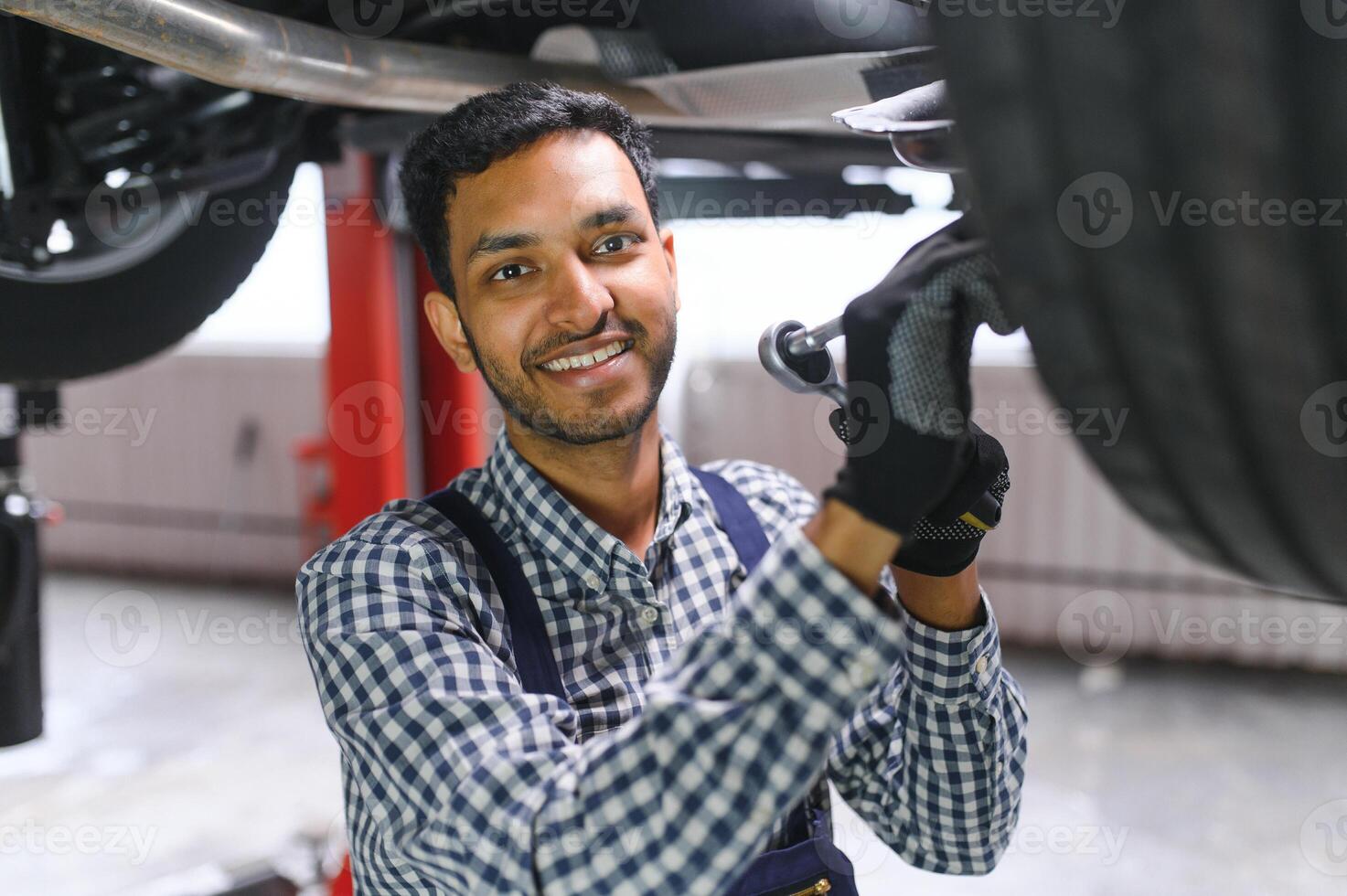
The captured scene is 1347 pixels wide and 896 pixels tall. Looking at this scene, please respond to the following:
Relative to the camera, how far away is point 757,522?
35.2 inches

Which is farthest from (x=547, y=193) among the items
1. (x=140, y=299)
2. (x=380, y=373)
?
(x=380, y=373)

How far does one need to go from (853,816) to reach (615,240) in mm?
1645

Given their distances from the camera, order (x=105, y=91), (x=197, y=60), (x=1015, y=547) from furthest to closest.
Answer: (x=1015, y=547) → (x=105, y=91) → (x=197, y=60)

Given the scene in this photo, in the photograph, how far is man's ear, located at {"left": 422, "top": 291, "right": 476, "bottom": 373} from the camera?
2.74ft

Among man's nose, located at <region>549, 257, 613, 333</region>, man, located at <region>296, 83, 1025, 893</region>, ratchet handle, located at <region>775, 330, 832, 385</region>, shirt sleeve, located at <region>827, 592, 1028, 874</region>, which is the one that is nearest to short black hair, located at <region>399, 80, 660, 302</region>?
man, located at <region>296, 83, 1025, 893</region>

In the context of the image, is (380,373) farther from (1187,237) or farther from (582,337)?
(1187,237)

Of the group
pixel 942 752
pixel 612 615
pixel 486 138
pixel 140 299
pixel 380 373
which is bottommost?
pixel 942 752

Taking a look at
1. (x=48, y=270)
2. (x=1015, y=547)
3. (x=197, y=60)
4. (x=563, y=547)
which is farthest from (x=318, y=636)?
(x=1015, y=547)

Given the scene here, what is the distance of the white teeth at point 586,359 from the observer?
0.72 meters

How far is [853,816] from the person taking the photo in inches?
82.4

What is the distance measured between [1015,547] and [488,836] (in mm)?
2566

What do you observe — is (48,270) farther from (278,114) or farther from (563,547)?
(563,547)

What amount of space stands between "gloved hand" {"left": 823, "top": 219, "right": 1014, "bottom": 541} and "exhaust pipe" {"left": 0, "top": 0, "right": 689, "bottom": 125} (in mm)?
442

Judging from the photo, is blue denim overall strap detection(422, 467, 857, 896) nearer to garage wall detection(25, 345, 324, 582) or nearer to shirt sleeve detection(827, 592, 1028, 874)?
shirt sleeve detection(827, 592, 1028, 874)
